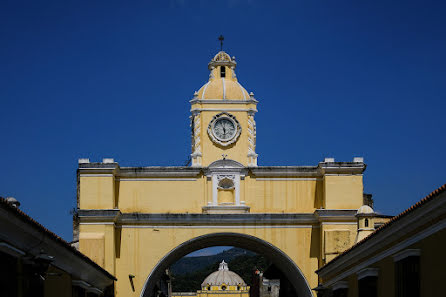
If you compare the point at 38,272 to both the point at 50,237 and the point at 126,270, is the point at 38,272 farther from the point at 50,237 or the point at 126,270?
the point at 126,270

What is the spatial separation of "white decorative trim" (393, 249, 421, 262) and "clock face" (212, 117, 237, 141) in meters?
15.9

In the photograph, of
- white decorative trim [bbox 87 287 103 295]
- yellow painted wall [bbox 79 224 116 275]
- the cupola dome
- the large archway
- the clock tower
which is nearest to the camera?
white decorative trim [bbox 87 287 103 295]

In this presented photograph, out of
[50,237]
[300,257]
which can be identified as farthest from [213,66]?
[50,237]

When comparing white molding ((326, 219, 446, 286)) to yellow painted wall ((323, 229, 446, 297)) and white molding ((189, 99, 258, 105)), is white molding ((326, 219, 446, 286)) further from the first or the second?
white molding ((189, 99, 258, 105))

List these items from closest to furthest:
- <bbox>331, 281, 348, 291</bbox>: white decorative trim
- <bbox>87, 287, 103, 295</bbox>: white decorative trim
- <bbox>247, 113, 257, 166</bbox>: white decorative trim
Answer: <bbox>331, 281, 348, 291</bbox>: white decorative trim, <bbox>87, 287, 103, 295</bbox>: white decorative trim, <bbox>247, 113, 257, 166</bbox>: white decorative trim

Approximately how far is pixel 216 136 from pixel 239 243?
459 centimetres

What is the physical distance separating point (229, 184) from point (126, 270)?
4.87m

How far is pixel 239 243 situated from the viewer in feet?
108

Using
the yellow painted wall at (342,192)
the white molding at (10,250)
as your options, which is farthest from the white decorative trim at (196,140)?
the white molding at (10,250)

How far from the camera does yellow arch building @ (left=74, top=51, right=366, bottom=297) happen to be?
29906 millimetres

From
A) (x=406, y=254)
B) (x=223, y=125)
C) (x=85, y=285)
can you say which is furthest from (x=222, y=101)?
(x=406, y=254)

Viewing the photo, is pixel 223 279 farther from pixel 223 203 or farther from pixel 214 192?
pixel 214 192

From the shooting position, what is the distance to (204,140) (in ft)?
103

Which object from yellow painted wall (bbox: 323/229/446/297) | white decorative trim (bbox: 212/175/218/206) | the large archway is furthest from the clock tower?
yellow painted wall (bbox: 323/229/446/297)
